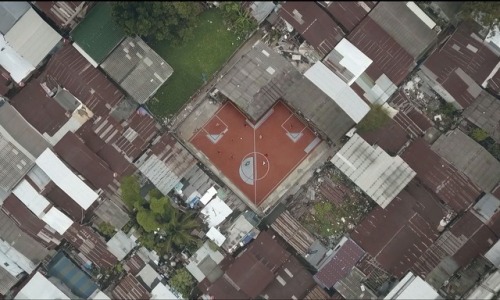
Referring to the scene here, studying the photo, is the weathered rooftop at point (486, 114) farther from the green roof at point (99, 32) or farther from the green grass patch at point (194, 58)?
the green roof at point (99, 32)

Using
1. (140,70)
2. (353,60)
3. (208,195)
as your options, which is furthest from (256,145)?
(140,70)

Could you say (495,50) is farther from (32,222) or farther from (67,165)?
(32,222)

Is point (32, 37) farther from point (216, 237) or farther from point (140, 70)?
point (216, 237)

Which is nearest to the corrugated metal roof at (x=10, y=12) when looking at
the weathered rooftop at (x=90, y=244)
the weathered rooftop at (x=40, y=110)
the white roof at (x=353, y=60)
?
the weathered rooftop at (x=40, y=110)

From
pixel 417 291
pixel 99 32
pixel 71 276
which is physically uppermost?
pixel 417 291

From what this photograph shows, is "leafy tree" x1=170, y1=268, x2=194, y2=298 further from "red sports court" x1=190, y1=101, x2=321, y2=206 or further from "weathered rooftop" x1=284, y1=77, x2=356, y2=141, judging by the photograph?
"weathered rooftop" x1=284, y1=77, x2=356, y2=141

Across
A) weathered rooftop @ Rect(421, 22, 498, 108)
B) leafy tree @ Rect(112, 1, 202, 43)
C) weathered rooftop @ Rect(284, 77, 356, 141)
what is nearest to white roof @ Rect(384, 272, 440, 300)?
weathered rooftop @ Rect(284, 77, 356, 141)

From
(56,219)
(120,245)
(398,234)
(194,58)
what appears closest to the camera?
(398,234)
